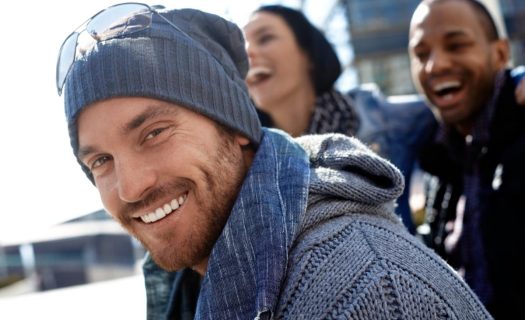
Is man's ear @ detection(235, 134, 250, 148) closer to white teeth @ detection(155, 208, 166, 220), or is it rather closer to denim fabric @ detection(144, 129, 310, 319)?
denim fabric @ detection(144, 129, 310, 319)

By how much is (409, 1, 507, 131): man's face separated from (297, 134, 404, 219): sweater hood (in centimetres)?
131

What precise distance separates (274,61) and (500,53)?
1303 mm

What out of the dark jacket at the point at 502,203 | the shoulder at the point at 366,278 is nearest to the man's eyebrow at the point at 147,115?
the shoulder at the point at 366,278

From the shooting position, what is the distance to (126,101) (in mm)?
1864

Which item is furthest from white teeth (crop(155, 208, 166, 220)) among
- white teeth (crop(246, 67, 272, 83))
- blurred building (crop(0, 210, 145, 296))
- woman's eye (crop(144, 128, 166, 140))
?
blurred building (crop(0, 210, 145, 296))

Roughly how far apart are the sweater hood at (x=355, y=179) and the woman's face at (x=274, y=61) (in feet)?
5.81

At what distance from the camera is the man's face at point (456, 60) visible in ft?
9.52

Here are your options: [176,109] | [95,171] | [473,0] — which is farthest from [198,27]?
[473,0]

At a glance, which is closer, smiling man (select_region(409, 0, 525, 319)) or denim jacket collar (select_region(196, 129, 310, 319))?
denim jacket collar (select_region(196, 129, 310, 319))

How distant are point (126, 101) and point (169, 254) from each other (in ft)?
1.69

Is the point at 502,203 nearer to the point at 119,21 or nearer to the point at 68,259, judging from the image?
the point at 119,21

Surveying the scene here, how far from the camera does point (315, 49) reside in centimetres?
365

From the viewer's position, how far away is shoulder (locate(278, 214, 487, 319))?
1288mm

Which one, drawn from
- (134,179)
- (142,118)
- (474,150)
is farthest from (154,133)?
(474,150)
